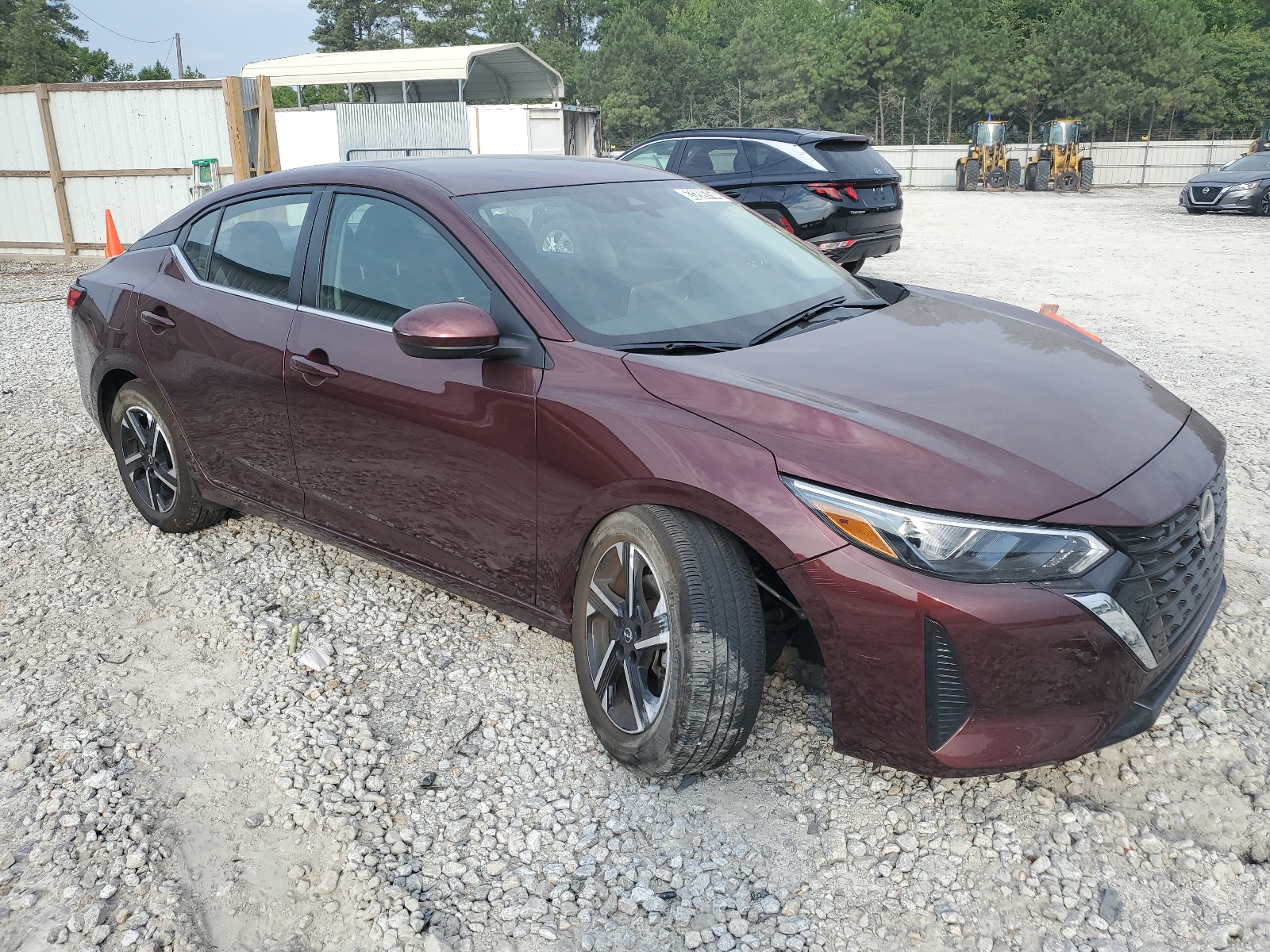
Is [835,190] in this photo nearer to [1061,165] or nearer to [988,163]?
[1061,165]

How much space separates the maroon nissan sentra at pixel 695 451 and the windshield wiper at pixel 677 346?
1cm

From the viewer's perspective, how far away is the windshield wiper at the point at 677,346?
298 cm

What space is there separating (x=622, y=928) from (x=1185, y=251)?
16.0 metres

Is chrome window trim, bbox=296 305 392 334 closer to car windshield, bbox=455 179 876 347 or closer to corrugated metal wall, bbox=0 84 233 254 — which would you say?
car windshield, bbox=455 179 876 347

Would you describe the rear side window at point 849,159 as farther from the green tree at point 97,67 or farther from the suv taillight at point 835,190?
the green tree at point 97,67

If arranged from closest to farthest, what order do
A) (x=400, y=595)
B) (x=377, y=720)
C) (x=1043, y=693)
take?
1. (x=1043, y=693)
2. (x=377, y=720)
3. (x=400, y=595)

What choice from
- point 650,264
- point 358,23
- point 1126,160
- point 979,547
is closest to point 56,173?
point 650,264

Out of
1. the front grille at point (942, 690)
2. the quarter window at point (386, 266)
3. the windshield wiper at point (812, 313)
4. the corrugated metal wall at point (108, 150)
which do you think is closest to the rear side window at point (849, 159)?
the windshield wiper at point (812, 313)

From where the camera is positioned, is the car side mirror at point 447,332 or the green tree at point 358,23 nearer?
the car side mirror at point 447,332

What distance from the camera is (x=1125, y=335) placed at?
8.73m

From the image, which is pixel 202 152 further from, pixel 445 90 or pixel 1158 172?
pixel 1158 172

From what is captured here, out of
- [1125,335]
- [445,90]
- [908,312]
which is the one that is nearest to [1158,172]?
[445,90]

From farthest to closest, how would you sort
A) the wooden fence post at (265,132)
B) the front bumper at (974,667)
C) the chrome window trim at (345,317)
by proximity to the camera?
the wooden fence post at (265,132) → the chrome window trim at (345,317) → the front bumper at (974,667)

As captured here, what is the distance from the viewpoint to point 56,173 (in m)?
14.7
